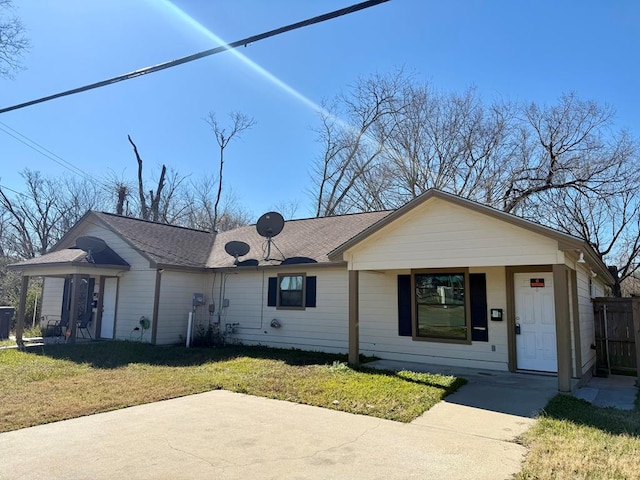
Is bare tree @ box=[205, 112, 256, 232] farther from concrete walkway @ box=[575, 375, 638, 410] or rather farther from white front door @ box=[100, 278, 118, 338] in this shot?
concrete walkway @ box=[575, 375, 638, 410]

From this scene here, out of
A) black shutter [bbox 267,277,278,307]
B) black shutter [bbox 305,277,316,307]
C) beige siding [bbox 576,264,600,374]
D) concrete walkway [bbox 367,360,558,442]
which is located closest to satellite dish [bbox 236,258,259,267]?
black shutter [bbox 267,277,278,307]

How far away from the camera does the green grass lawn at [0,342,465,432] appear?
6277mm

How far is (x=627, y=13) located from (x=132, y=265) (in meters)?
14.5

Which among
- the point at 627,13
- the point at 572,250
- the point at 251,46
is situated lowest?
the point at 572,250

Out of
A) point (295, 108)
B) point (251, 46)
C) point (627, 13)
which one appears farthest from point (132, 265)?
point (627, 13)

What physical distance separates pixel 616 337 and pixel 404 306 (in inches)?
208

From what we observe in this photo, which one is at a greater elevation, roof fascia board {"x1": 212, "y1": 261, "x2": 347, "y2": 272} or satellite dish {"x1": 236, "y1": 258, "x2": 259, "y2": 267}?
satellite dish {"x1": 236, "y1": 258, "x2": 259, "y2": 267}

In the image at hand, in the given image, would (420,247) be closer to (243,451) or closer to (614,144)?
(243,451)

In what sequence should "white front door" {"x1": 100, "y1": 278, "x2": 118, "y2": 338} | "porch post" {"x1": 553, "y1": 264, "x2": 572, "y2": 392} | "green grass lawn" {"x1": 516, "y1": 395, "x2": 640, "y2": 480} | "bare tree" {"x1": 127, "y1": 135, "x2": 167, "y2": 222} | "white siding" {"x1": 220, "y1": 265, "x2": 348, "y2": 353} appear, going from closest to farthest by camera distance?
"green grass lawn" {"x1": 516, "y1": 395, "x2": 640, "y2": 480} → "porch post" {"x1": 553, "y1": 264, "x2": 572, "y2": 392} → "white siding" {"x1": 220, "y1": 265, "x2": 348, "y2": 353} → "white front door" {"x1": 100, "y1": 278, "x2": 118, "y2": 338} → "bare tree" {"x1": 127, "y1": 135, "x2": 167, "y2": 222}

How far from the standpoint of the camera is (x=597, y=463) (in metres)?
4.20

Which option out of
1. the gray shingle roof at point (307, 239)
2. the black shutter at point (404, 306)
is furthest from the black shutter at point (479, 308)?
the gray shingle roof at point (307, 239)

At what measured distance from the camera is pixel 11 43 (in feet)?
31.9

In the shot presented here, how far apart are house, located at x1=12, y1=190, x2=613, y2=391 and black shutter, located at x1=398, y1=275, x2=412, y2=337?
1.4 inches

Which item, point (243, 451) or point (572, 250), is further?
point (572, 250)
